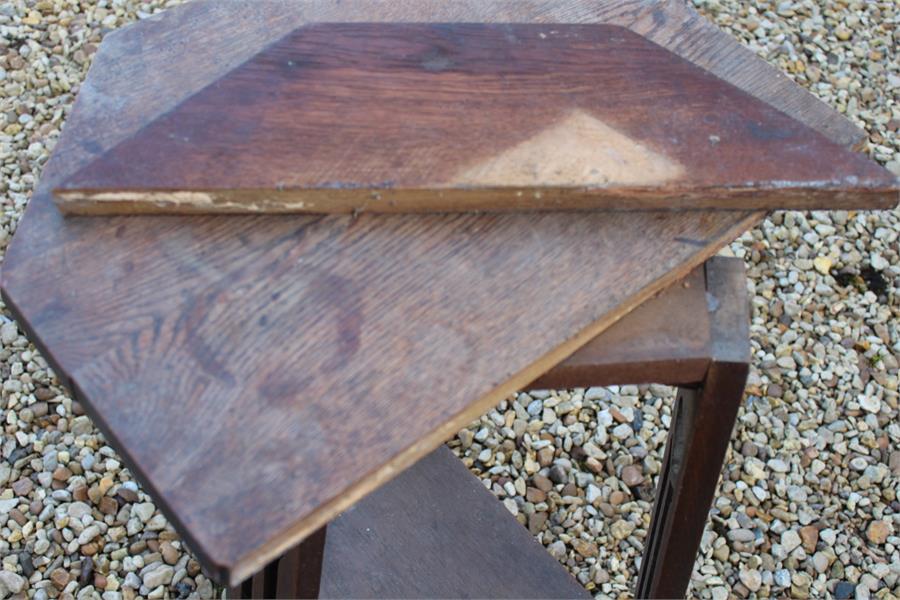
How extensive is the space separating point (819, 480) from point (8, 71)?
229 centimetres

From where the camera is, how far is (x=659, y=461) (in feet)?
7.14

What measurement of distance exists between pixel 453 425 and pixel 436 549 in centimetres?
95

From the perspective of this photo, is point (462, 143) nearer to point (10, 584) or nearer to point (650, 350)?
point (650, 350)

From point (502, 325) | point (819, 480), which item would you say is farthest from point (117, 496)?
point (819, 480)

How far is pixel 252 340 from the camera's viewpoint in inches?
41.3

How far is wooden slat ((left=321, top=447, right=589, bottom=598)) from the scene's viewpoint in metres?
1.84

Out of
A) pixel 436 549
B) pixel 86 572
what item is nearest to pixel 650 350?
pixel 436 549

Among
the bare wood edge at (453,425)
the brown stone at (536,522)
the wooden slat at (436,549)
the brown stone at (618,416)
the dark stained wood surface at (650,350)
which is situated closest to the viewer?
the bare wood edge at (453,425)

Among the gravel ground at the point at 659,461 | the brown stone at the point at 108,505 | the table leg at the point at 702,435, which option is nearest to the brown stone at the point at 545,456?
the gravel ground at the point at 659,461

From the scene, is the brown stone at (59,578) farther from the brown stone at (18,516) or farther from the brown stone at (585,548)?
the brown stone at (585,548)

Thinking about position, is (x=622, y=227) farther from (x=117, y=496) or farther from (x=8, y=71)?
(x=8, y=71)

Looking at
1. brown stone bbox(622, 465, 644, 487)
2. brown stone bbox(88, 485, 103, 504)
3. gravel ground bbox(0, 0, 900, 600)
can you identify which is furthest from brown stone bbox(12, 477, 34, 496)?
brown stone bbox(622, 465, 644, 487)

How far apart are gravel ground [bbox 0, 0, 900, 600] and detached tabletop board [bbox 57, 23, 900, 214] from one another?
102 cm

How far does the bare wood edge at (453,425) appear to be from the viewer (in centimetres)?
91
